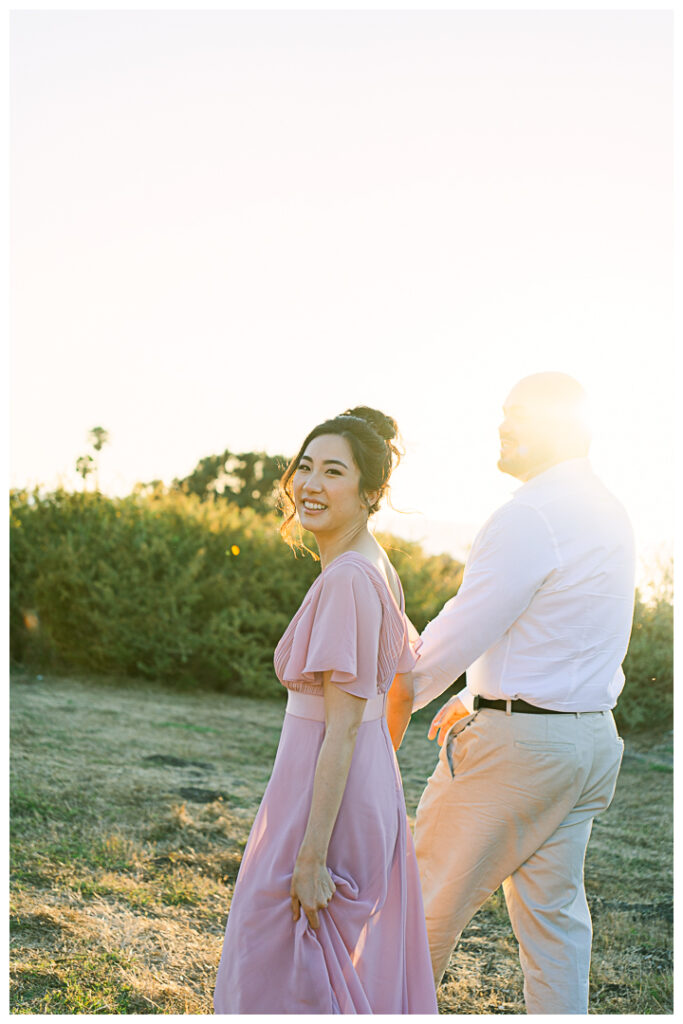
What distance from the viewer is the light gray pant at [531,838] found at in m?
3.04

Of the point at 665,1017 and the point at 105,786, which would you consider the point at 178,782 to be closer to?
the point at 105,786

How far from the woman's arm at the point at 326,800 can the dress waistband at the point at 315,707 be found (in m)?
0.11

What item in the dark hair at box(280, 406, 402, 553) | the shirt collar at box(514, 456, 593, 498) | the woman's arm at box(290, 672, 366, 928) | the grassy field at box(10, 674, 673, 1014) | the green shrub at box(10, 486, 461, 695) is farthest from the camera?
the green shrub at box(10, 486, 461, 695)

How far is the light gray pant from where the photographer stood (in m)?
3.04

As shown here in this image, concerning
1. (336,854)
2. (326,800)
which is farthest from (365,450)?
(336,854)

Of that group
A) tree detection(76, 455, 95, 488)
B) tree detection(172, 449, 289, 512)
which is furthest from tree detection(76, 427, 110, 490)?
tree detection(172, 449, 289, 512)

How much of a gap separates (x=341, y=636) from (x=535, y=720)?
2.93 feet

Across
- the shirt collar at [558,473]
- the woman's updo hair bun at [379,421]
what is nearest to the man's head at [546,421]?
the shirt collar at [558,473]

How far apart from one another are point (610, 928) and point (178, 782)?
12.1 feet

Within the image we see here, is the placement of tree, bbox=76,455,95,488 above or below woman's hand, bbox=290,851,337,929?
above

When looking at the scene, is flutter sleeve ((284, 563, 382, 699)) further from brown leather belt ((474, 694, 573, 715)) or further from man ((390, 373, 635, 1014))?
brown leather belt ((474, 694, 573, 715))

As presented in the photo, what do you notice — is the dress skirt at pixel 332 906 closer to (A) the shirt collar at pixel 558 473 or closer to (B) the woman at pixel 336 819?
(B) the woman at pixel 336 819

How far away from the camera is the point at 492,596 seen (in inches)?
122

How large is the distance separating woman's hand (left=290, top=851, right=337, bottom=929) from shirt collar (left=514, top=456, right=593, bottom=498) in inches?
55.7
